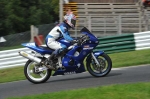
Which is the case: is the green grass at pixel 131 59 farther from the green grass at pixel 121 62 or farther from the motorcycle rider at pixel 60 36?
the motorcycle rider at pixel 60 36

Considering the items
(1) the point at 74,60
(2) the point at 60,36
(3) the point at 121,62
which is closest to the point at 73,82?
(1) the point at 74,60

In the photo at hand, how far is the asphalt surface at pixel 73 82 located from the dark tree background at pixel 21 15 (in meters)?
24.8

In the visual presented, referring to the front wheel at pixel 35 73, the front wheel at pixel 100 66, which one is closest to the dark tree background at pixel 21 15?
the front wheel at pixel 35 73

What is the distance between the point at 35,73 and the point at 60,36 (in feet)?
3.83

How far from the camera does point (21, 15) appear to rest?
37.9 m

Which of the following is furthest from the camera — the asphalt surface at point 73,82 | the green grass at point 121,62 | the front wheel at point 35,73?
the green grass at point 121,62

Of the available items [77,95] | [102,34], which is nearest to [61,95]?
[77,95]

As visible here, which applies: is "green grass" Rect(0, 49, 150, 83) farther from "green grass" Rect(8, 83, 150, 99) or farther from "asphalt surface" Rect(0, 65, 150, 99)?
"green grass" Rect(8, 83, 150, 99)

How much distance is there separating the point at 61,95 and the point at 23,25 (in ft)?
99.8

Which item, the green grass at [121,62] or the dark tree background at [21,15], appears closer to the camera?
the green grass at [121,62]

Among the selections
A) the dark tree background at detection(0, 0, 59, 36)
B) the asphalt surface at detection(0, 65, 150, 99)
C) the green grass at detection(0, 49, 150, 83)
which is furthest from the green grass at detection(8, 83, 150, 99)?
the dark tree background at detection(0, 0, 59, 36)

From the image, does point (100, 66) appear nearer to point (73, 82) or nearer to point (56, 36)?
point (73, 82)

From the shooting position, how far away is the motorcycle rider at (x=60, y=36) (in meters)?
10.1

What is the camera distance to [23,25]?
37500 mm
